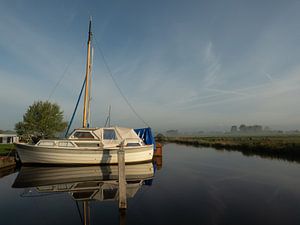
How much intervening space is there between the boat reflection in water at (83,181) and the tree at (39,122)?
23.5 m

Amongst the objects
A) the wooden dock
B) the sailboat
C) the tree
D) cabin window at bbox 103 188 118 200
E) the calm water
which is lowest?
the calm water

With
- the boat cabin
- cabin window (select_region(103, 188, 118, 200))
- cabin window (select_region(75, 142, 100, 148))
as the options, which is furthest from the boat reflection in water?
the boat cabin

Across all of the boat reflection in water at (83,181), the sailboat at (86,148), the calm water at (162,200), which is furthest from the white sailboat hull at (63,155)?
the calm water at (162,200)

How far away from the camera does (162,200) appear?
9672mm

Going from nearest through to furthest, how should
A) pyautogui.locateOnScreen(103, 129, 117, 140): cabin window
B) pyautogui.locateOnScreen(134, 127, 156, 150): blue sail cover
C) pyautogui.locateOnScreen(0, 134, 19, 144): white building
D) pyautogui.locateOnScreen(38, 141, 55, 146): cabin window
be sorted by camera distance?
pyautogui.locateOnScreen(38, 141, 55, 146): cabin window → pyautogui.locateOnScreen(103, 129, 117, 140): cabin window → pyautogui.locateOnScreen(134, 127, 156, 150): blue sail cover → pyautogui.locateOnScreen(0, 134, 19, 144): white building

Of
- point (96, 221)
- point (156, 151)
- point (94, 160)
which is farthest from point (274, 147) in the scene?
point (96, 221)

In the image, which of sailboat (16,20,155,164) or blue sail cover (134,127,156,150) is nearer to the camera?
sailboat (16,20,155,164)

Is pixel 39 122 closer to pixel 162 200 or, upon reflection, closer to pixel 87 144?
pixel 87 144

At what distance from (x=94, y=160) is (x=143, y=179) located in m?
5.69

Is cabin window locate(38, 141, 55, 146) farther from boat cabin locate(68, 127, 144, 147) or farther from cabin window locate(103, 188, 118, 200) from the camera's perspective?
cabin window locate(103, 188, 118, 200)

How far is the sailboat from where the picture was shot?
16797 mm

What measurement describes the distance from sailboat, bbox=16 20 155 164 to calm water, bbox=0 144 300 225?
2.30 meters

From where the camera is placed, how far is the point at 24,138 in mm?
37844

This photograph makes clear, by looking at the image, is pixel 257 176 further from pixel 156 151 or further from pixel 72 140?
pixel 72 140
